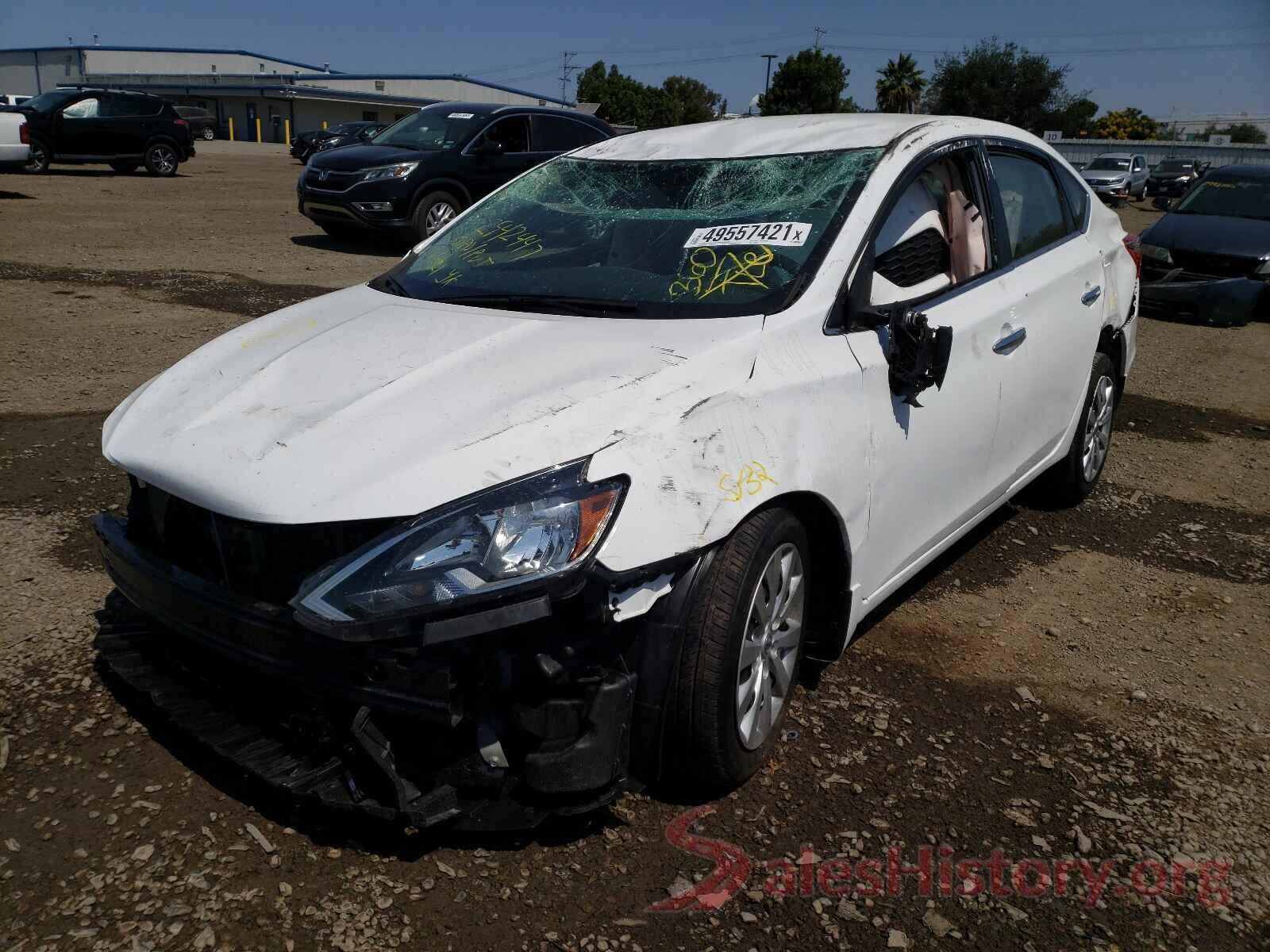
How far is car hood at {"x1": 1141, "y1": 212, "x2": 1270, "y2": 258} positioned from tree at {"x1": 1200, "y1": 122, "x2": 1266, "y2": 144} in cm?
8599

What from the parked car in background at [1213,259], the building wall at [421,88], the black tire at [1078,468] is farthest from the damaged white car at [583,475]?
the building wall at [421,88]

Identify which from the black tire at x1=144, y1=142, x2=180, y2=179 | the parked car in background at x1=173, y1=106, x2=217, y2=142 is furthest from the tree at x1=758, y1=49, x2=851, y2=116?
the black tire at x1=144, y1=142, x2=180, y2=179

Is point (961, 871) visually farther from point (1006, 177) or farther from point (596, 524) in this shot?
point (1006, 177)

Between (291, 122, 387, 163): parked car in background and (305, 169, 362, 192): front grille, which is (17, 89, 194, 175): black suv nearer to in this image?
(305, 169, 362, 192): front grille

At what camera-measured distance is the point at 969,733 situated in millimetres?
3176

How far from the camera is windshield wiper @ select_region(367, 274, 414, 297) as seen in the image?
11.9 feet

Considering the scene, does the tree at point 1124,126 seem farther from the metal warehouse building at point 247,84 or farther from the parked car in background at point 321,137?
the parked car in background at point 321,137

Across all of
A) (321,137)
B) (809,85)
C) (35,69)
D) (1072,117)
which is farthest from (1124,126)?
(35,69)

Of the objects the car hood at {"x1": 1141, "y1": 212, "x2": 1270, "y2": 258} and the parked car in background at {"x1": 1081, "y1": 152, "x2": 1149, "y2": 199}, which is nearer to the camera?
the car hood at {"x1": 1141, "y1": 212, "x2": 1270, "y2": 258}

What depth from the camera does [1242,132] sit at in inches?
3585

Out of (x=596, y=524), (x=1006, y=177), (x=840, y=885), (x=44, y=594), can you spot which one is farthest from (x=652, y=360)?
(x=44, y=594)

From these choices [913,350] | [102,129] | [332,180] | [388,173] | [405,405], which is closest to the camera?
[405,405]

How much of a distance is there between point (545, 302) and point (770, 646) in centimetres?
125

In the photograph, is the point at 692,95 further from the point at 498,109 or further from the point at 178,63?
the point at 498,109
